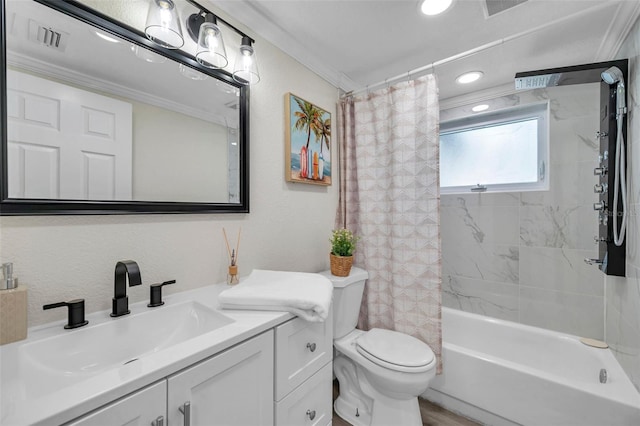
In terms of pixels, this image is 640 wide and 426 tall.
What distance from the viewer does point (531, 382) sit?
1.37m

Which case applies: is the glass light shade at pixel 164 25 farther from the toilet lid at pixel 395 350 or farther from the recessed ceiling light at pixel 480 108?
the recessed ceiling light at pixel 480 108

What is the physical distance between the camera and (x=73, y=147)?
855mm

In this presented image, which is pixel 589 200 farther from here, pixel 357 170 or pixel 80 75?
pixel 80 75

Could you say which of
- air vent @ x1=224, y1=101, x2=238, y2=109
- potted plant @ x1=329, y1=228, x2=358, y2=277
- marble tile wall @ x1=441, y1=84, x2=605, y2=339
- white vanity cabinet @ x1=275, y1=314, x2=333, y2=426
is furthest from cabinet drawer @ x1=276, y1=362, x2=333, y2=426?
marble tile wall @ x1=441, y1=84, x2=605, y2=339

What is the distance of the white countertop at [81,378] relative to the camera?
0.48 metres

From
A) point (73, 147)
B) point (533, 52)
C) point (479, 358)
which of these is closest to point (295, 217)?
point (73, 147)

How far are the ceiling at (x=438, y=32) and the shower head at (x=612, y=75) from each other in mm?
236

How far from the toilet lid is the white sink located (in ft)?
2.93

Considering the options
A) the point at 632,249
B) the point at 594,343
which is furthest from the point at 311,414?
the point at 594,343

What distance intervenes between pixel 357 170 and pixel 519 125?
1.41 m

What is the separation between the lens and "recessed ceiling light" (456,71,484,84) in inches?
74.2

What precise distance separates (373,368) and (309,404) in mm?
447

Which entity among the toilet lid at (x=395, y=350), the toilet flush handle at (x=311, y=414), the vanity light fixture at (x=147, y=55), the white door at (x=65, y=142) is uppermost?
the vanity light fixture at (x=147, y=55)

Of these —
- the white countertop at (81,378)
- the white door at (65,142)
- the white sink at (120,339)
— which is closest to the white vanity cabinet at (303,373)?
the white countertop at (81,378)
